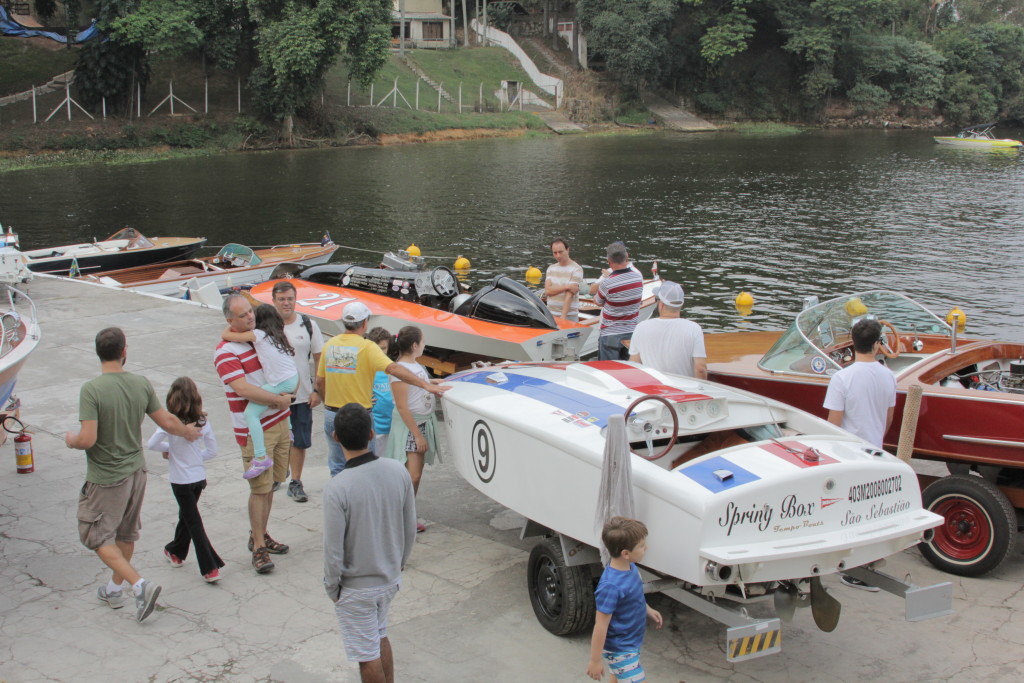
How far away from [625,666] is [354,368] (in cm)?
317

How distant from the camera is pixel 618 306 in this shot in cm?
980

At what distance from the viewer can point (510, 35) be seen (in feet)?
252

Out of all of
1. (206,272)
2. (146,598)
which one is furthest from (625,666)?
(206,272)

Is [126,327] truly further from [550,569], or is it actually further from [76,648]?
[550,569]

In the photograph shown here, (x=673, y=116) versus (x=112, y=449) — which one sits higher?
(x=673, y=116)

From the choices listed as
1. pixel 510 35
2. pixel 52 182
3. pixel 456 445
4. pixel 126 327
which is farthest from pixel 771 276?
pixel 510 35

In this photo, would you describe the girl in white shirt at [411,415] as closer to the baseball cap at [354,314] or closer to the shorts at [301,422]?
the baseball cap at [354,314]

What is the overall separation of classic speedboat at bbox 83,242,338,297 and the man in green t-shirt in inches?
441

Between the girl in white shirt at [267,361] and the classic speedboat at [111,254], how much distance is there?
13386 mm

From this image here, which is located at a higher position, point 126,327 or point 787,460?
point 787,460

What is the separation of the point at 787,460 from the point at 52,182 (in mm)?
38671

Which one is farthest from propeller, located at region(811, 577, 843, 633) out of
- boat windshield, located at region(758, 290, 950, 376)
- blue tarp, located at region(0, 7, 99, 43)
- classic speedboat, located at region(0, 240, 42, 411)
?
blue tarp, located at region(0, 7, 99, 43)

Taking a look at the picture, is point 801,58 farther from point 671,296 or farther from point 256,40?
point 671,296

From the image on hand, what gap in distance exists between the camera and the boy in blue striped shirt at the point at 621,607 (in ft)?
14.5
